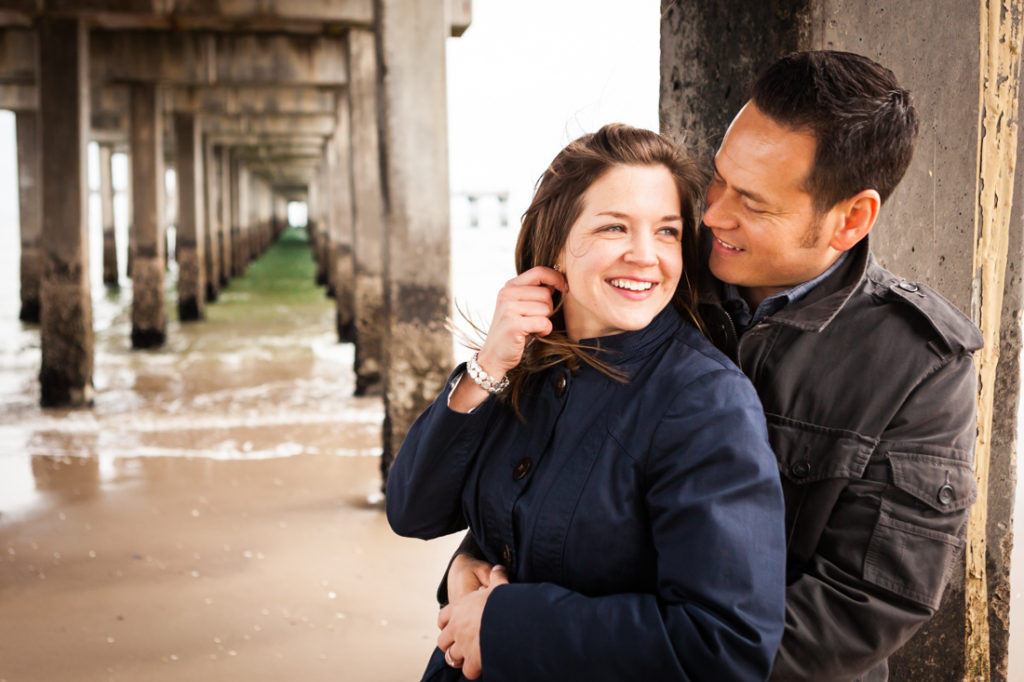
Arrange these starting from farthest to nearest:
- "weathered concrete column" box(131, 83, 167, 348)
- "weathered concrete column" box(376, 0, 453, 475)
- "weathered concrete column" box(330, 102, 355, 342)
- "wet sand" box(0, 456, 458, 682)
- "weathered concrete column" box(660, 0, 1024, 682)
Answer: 1. "weathered concrete column" box(330, 102, 355, 342)
2. "weathered concrete column" box(131, 83, 167, 348)
3. "weathered concrete column" box(376, 0, 453, 475)
4. "wet sand" box(0, 456, 458, 682)
5. "weathered concrete column" box(660, 0, 1024, 682)

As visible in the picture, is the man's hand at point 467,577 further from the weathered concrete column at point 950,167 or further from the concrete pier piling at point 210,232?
the concrete pier piling at point 210,232

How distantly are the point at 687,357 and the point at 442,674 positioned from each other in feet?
2.64

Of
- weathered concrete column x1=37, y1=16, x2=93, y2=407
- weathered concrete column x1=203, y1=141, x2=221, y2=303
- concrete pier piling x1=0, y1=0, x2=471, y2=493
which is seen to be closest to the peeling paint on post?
concrete pier piling x1=0, y1=0, x2=471, y2=493

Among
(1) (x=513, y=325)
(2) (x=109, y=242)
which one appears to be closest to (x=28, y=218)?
(2) (x=109, y=242)

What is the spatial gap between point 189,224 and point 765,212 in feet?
56.2

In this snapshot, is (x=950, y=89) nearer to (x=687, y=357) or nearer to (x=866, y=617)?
(x=687, y=357)

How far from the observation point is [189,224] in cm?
1738

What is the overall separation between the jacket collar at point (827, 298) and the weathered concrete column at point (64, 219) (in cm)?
899

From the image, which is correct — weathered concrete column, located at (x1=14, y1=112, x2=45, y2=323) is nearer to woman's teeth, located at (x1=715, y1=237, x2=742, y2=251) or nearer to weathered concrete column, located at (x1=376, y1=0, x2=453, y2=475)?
weathered concrete column, located at (x1=376, y1=0, x2=453, y2=475)

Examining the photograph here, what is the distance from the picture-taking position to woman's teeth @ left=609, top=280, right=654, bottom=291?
5.58ft

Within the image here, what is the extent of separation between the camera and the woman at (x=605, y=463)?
4.75ft

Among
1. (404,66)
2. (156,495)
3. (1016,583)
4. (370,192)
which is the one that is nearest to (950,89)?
(1016,583)

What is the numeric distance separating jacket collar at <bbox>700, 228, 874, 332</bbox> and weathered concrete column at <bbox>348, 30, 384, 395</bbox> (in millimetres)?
8029

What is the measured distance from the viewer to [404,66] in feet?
20.9
